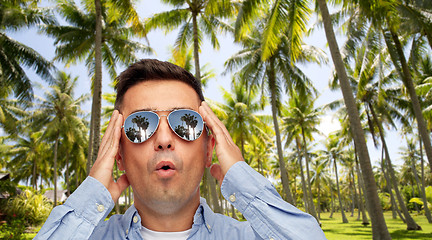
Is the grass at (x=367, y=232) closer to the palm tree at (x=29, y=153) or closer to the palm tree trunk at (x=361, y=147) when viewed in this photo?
the palm tree trunk at (x=361, y=147)

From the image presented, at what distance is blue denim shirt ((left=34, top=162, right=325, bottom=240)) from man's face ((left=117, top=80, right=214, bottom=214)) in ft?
0.44

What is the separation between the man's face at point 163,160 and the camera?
1.33 metres

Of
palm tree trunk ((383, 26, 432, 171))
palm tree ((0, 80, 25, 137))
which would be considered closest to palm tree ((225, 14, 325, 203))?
palm tree trunk ((383, 26, 432, 171))

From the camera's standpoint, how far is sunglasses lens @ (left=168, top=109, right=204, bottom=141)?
1.42 m

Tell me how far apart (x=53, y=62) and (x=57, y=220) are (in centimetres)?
1937

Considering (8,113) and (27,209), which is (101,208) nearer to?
(27,209)

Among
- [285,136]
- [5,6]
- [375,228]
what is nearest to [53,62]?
Result: [5,6]

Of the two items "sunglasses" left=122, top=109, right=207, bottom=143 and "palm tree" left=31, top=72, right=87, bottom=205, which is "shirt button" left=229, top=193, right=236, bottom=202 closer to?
"sunglasses" left=122, top=109, right=207, bottom=143

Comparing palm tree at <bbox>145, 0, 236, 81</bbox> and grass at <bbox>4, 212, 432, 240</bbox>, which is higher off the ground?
palm tree at <bbox>145, 0, 236, 81</bbox>

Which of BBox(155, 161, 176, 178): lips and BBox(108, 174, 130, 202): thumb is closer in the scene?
BBox(155, 161, 176, 178): lips

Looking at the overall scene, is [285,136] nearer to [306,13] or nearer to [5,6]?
[306,13]

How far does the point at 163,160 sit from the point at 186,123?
0.70 feet

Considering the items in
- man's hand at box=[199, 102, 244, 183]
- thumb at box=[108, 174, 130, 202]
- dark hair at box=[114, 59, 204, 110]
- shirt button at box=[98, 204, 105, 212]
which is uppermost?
dark hair at box=[114, 59, 204, 110]

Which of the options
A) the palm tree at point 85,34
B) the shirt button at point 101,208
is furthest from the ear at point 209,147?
the palm tree at point 85,34
